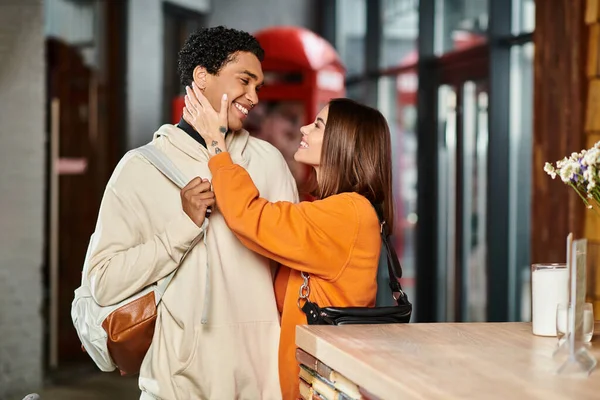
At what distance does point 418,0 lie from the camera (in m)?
6.11

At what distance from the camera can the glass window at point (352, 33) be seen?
7384mm

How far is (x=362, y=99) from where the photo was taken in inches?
283

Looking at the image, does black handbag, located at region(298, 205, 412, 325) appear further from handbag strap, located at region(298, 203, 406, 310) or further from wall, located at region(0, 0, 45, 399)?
wall, located at region(0, 0, 45, 399)

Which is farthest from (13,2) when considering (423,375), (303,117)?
(423,375)

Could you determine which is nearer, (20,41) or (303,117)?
(20,41)

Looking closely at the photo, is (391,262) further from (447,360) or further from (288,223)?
(447,360)

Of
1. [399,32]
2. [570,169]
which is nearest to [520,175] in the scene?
[399,32]

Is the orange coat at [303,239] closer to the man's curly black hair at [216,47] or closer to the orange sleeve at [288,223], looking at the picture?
the orange sleeve at [288,223]

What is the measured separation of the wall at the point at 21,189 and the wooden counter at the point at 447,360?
334cm

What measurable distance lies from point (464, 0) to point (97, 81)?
2.53 meters

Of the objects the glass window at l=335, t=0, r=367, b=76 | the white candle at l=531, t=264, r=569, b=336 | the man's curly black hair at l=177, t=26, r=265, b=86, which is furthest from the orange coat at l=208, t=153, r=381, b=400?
the glass window at l=335, t=0, r=367, b=76

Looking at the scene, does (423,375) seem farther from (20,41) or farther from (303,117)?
(303,117)

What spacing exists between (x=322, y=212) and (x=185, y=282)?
0.37m

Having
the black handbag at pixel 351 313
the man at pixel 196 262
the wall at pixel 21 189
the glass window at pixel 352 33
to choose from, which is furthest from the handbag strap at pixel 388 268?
the glass window at pixel 352 33
